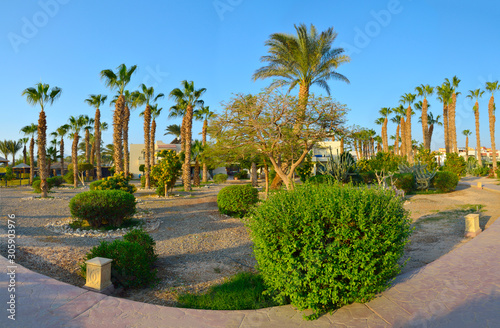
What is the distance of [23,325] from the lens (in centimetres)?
349

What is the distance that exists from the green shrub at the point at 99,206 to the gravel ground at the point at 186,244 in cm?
86

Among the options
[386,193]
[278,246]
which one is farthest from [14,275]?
[386,193]

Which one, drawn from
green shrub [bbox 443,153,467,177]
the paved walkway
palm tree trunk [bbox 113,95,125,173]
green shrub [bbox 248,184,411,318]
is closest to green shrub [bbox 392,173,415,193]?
the paved walkway

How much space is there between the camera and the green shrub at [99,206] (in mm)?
9148

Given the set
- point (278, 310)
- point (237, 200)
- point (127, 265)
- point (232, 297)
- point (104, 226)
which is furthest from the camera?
point (237, 200)

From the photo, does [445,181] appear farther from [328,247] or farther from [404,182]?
[328,247]

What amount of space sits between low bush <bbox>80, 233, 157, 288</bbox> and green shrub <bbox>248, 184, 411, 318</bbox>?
247cm

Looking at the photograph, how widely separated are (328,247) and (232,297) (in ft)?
5.84

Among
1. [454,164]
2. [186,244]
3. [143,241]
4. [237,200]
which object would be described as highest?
[454,164]

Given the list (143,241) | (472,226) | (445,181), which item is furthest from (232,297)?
(445,181)

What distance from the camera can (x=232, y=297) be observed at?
15.0 ft

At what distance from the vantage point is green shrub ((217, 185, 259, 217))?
11812mm

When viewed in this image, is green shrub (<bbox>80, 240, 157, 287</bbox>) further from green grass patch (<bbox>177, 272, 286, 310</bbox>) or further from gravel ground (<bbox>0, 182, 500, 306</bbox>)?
green grass patch (<bbox>177, 272, 286, 310</bbox>)

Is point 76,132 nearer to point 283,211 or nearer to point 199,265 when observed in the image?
point 199,265
